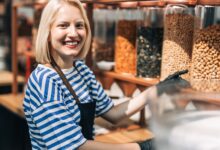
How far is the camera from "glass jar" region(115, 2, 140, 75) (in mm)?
1512

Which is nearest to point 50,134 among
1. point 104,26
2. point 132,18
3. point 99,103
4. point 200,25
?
point 99,103

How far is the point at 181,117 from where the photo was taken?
62 centimetres

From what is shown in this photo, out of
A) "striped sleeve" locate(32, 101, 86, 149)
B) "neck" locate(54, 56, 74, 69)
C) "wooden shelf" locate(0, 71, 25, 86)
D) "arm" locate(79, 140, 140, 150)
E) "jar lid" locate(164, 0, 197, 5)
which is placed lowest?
"wooden shelf" locate(0, 71, 25, 86)

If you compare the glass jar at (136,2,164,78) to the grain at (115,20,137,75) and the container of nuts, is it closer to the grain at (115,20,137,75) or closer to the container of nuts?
the grain at (115,20,137,75)

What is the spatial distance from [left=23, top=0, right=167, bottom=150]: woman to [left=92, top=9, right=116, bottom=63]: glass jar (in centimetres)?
39

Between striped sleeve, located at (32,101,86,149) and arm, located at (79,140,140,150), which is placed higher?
striped sleeve, located at (32,101,86,149)

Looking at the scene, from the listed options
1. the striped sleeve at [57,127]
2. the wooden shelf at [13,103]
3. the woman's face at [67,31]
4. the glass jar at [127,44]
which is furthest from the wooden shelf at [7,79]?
the striped sleeve at [57,127]

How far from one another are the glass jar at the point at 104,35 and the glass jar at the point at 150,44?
28 centimetres

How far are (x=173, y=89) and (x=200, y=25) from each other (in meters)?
0.51

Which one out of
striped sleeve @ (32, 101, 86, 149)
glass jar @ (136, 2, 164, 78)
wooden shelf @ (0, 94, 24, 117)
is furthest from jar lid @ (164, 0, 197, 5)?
wooden shelf @ (0, 94, 24, 117)

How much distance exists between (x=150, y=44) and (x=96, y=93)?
301 mm

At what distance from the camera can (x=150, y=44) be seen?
142cm

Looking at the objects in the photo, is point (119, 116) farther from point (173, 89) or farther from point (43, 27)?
point (173, 89)

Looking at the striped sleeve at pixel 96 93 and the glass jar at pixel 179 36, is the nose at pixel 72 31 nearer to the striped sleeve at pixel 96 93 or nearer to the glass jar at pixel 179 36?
the striped sleeve at pixel 96 93
